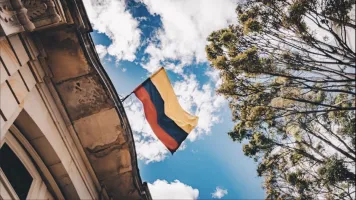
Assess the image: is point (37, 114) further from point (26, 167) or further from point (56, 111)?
point (26, 167)

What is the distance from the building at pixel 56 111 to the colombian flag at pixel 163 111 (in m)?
0.73

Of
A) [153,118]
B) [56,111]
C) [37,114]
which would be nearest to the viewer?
[37,114]

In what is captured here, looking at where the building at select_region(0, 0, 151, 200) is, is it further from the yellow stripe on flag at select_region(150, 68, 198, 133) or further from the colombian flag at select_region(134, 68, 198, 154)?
the yellow stripe on flag at select_region(150, 68, 198, 133)

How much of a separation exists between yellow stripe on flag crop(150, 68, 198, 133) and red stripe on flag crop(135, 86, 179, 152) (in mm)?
305

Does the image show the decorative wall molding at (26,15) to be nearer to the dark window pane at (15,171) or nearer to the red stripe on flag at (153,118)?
the dark window pane at (15,171)

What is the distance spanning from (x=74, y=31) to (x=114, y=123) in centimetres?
198

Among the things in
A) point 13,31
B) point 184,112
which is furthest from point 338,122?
point 13,31

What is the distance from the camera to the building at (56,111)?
13.3 ft

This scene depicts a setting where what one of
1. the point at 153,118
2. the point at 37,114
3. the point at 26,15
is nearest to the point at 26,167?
the point at 37,114

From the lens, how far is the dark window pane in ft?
14.2

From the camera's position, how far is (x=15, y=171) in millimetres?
4508

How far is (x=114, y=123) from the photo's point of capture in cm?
596

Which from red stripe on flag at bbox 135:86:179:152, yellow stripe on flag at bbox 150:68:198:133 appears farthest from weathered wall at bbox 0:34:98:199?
yellow stripe on flag at bbox 150:68:198:133

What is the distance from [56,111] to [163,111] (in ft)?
7.63
